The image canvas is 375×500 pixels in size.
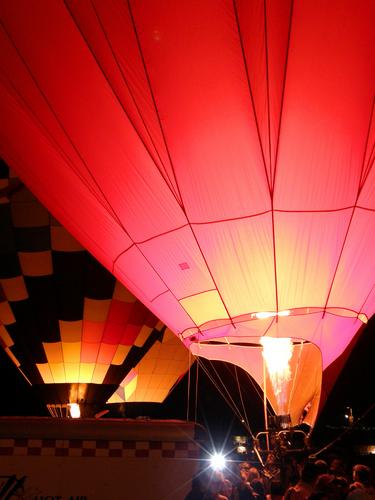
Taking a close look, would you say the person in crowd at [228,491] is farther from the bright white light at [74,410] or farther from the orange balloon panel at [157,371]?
the orange balloon panel at [157,371]

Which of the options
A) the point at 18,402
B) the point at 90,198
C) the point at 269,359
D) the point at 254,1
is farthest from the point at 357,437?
the point at 254,1

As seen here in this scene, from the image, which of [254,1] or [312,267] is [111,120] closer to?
[254,1]

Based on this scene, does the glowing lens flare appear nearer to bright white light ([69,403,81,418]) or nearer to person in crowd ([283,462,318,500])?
person in crowd ([283,462,318,500])

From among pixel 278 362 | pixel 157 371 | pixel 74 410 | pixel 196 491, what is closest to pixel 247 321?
pixel 278 362

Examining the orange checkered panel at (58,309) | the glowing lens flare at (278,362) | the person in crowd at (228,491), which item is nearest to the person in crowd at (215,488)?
the person in crowd at (228,491)

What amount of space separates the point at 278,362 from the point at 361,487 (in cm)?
118

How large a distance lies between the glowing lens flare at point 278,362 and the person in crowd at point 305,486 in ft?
3.41

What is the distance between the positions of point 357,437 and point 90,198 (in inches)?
367

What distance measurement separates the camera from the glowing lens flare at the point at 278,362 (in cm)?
378

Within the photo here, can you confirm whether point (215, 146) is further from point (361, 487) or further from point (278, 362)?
point (361, 487)

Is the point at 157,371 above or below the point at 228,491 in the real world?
above

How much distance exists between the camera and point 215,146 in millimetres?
3117

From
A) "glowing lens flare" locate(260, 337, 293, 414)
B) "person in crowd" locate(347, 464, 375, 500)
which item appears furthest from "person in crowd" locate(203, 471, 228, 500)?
"glowing lens flare" locate(260, 337, 293, 414)

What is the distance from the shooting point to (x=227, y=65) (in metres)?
2.91
